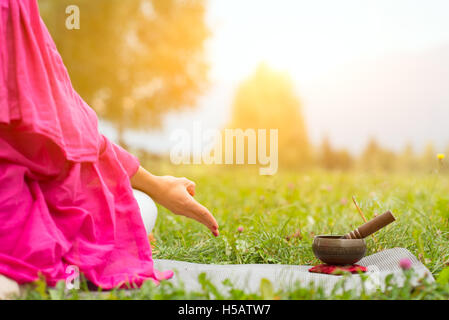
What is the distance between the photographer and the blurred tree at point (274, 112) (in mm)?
14023

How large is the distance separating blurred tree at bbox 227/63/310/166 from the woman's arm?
38.2 ft

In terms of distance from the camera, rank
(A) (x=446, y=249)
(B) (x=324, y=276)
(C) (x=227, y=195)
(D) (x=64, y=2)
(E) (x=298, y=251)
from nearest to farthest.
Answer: (B) (x=324, y=276) < (A) (x=446, y=249) < (E) (x=298, y=251) < (C) (x=227, y=195) < (D) (x=64, y=2)

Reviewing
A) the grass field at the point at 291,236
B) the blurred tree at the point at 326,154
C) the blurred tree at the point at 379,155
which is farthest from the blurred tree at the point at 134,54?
the grass field at the point at 291,236

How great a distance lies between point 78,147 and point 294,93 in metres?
13.3

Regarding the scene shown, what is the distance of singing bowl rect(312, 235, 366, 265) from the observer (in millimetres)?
2143

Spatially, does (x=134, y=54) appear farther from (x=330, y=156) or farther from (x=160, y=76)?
(x=330, y=156)

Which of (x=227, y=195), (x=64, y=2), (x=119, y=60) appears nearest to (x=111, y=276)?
(x=227, y=195)

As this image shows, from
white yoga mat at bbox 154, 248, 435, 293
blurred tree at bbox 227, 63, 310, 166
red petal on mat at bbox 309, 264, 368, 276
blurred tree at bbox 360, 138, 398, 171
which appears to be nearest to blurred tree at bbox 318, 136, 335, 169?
blurred tree at bbox 227, 63, 310, 166

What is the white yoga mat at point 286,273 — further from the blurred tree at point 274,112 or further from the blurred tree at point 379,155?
the blurred tree at point 274,112

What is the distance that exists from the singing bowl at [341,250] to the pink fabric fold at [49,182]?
753 millimetres

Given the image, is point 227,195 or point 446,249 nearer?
point 446,249

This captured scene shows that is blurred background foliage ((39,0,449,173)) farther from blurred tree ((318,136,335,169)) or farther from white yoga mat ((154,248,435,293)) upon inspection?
white yoga mat ((154,248,435,293))

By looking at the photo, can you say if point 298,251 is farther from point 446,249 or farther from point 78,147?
point 78,147

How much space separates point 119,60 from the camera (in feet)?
34.1
